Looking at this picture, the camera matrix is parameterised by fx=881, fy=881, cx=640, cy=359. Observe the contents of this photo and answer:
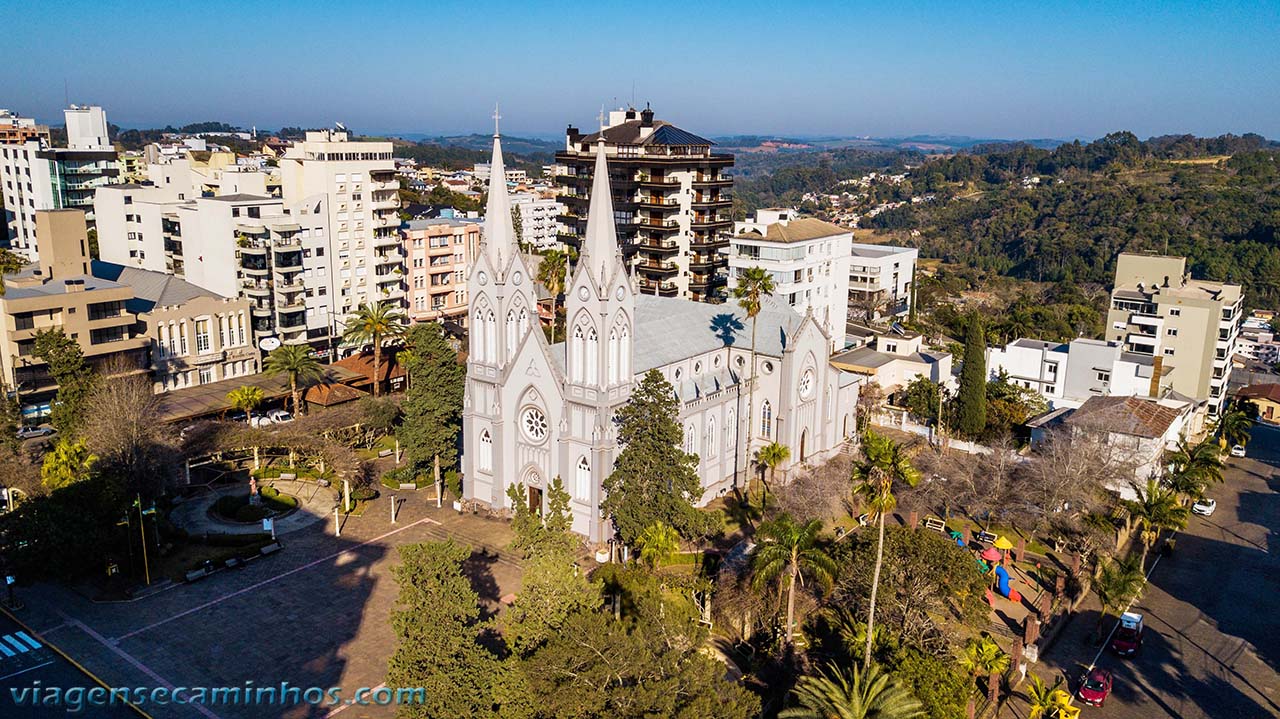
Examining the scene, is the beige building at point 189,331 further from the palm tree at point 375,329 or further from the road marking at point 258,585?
the road marking at point 258,585

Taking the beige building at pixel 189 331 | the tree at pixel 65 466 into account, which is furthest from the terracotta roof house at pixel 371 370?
the tree at pixel 65 466

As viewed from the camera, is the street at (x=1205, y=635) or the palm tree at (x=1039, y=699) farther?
the street at (x=1205, y=635)

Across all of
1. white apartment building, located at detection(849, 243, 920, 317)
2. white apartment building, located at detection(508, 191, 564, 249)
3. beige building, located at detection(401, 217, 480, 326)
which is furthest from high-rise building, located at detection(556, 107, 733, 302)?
white apartment building, located at detection(508, 191, 564, 249)

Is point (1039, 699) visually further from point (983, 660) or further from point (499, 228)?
point (499, 228)

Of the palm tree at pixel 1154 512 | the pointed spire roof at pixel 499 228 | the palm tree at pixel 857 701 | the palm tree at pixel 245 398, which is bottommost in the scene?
the palm tree at pixel 1154 512

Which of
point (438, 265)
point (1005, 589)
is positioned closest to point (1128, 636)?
point (1005, 589)

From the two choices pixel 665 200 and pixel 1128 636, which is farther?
pixel 665 200

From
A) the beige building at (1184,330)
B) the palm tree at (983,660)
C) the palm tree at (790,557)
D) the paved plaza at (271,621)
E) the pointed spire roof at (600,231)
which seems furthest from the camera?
the beige building at (1184,330)

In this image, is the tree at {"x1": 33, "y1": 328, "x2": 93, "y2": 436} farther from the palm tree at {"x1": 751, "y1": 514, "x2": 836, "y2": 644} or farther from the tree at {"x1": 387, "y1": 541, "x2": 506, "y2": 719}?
the palm tree at {"x1": 751, "y1": 514, "x2": 836, "y2": 644}
